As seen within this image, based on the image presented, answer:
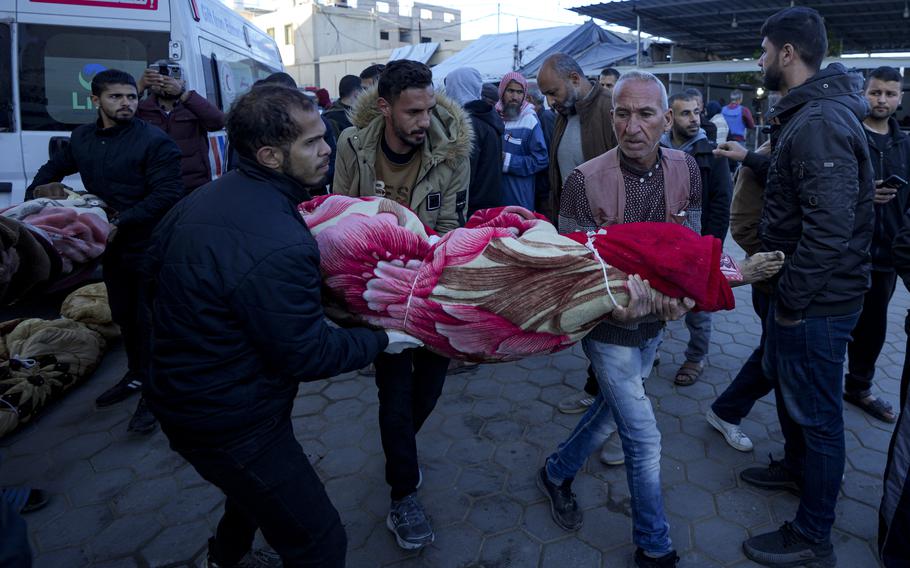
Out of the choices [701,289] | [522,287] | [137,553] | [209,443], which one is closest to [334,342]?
[209,443]

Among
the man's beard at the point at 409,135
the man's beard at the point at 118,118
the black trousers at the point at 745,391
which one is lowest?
the black trousers at the point at 745,391

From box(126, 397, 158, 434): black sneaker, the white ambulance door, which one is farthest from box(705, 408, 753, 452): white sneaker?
the white ambulance door

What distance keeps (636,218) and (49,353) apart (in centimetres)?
395

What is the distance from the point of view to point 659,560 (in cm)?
224

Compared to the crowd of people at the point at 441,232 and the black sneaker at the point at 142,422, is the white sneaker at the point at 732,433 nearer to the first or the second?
the crowd of people at the point at 441,232

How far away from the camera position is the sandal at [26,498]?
105 inches

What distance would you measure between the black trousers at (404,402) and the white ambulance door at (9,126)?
4617mm

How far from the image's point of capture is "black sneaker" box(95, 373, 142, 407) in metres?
3.79

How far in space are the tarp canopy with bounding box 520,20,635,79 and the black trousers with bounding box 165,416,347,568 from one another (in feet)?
52.8

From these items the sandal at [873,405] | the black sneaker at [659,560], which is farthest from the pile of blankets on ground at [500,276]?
the sandal at [873,405]

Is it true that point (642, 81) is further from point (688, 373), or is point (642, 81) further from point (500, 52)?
point (500, 52)

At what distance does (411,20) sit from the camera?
4969 centimetres

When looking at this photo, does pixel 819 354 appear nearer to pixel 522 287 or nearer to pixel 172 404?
pixel 522 287

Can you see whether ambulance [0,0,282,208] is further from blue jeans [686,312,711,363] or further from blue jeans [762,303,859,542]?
blue jeans [762,303,859,542]
